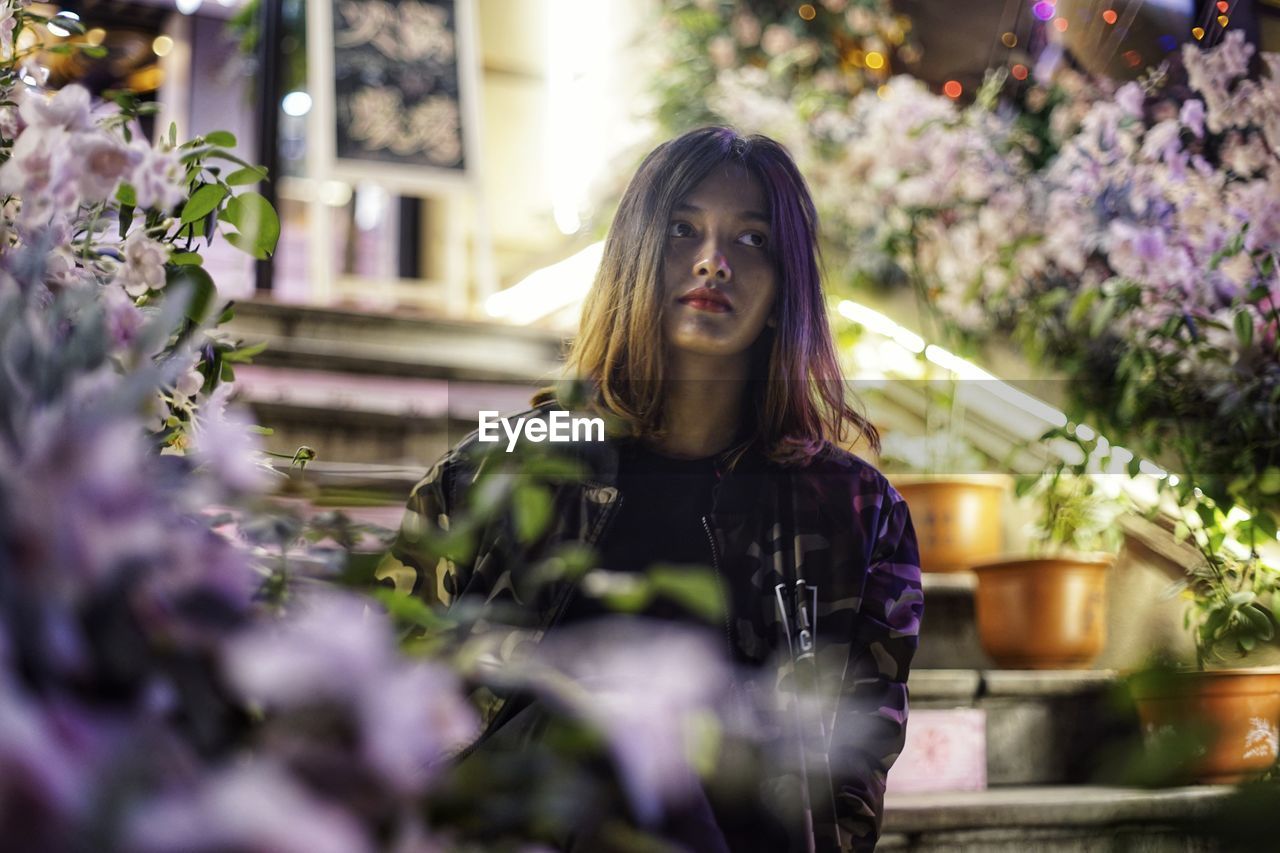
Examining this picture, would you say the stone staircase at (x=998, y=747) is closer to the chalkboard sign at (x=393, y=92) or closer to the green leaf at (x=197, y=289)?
the green leaf at (x=197, y=289)

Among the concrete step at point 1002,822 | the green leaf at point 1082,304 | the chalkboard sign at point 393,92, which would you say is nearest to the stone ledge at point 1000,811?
the concrete step at point 1002,822

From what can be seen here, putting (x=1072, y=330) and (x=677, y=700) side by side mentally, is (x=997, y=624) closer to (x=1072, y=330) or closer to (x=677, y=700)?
(x=1072, y=330)

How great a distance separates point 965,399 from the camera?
2520 mm

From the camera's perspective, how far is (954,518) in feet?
7.45

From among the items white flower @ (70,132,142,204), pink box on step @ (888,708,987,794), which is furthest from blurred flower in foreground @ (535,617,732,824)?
pink box on step @ (888,708,987,794)

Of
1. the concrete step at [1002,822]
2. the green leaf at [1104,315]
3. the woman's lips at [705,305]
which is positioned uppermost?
the green leaf at [1104,315]

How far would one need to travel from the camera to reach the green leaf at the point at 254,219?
0.77 metres

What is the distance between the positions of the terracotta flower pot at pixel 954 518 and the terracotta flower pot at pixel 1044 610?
154 millimetres

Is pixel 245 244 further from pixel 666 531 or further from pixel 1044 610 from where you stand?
pixel 1044 610

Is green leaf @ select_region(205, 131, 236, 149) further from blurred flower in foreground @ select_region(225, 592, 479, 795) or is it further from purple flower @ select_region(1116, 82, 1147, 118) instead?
purple flower @ select_region(1116, 82, 1147, 118)

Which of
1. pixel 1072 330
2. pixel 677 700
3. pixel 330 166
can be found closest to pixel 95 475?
pixel 677 700

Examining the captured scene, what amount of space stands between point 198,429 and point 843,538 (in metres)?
0.85

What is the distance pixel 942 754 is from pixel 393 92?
3.14m

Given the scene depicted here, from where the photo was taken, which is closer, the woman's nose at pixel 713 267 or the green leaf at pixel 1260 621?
the woman's nose at pixel 713 267
